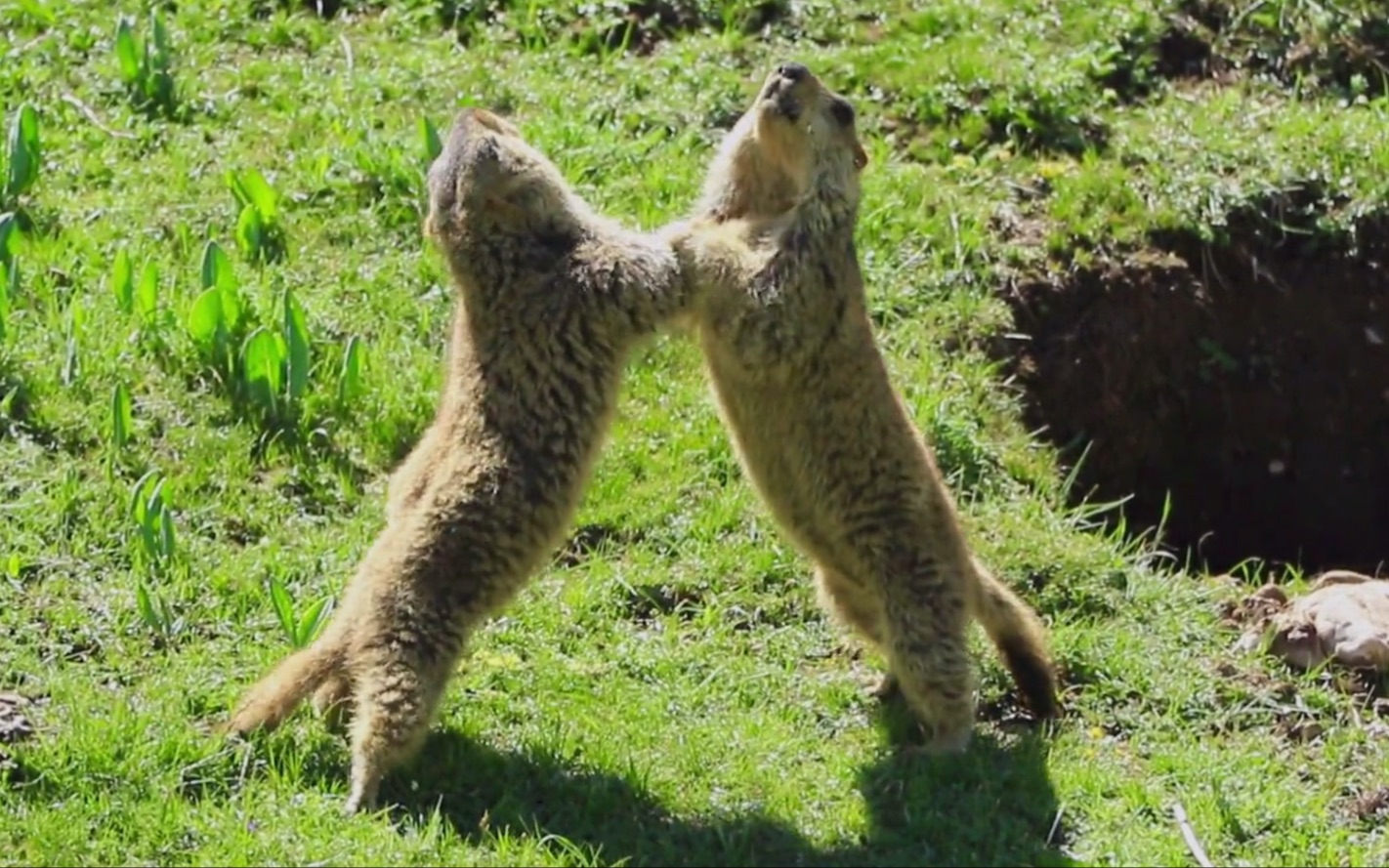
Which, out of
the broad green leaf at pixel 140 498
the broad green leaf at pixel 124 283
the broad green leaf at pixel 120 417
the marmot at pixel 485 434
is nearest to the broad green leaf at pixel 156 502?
the broad green leaf at pixel 140 498

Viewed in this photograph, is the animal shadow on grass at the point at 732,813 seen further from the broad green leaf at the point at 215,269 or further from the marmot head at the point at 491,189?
the broad green leaf at the point at 215,269

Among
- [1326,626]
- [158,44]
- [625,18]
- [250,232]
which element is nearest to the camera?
[1326,626]

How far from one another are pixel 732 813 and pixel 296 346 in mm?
2549

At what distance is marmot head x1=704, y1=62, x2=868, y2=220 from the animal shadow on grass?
1840 mm

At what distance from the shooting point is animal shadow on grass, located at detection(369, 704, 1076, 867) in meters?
6.22

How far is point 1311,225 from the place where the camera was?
31.8ft

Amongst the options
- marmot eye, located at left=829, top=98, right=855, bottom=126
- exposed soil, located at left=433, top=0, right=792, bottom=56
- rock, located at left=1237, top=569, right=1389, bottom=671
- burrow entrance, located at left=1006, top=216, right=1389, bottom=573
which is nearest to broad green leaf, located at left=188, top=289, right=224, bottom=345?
marmot eye, located at left=829, top=98, right=855, bottom=126

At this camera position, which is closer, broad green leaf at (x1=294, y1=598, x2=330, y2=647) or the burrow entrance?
broad green leaf at (x1=294, y1=598, x2=330, y2=647)

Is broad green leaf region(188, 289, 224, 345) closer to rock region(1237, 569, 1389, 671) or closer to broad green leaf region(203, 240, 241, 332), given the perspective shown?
broad green leaf region(203, 240, 241, 332)

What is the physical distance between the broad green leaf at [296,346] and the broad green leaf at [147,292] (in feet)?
1.94

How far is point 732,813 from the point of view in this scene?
6406mm

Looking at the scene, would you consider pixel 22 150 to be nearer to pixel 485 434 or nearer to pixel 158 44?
pixel 158 44

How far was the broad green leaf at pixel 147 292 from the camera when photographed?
324 inches

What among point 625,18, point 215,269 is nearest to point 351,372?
point 215,269
